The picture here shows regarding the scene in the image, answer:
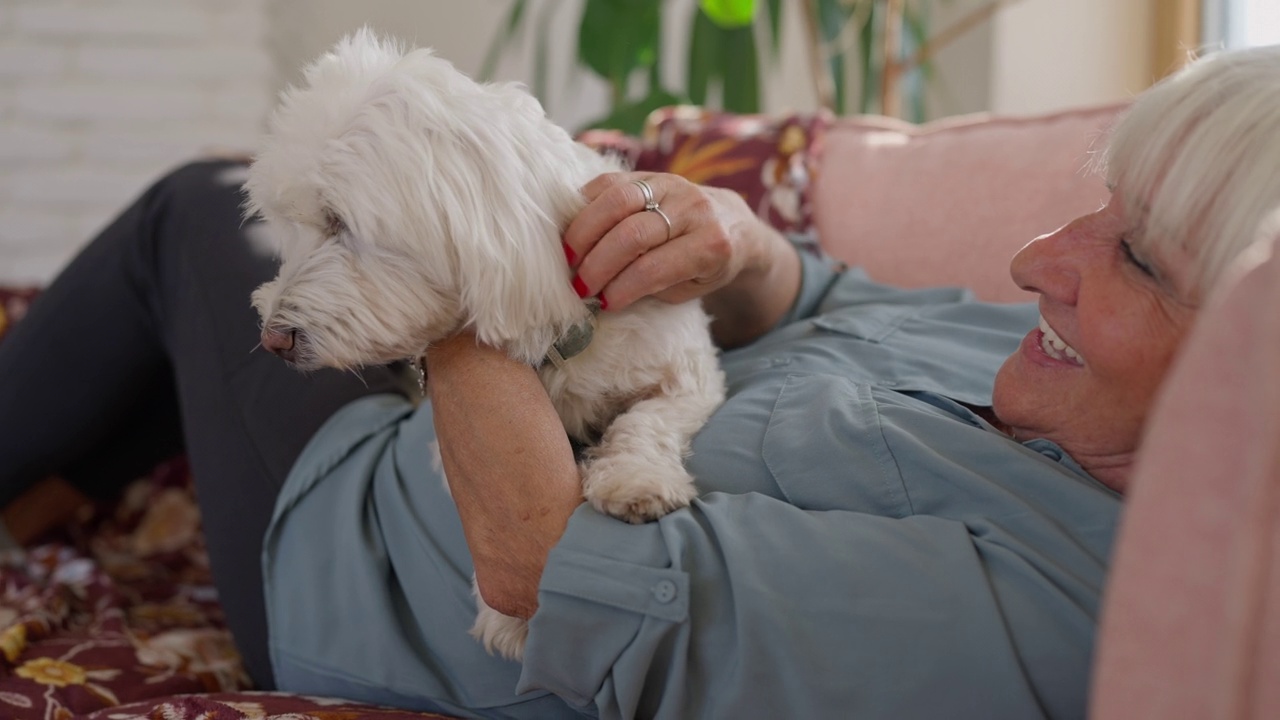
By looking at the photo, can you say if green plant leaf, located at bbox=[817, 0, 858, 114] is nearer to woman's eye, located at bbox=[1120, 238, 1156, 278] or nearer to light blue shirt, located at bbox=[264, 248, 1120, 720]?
light blue shirt, located at bbox=[264, 248, 1120, 720]

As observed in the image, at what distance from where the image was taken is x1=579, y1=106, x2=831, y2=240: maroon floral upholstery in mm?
1636

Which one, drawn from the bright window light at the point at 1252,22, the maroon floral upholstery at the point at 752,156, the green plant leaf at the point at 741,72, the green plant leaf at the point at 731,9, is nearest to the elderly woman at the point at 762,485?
the maroon floral upholstery at the point at 752,156

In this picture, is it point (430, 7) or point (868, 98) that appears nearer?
point (868, 98)

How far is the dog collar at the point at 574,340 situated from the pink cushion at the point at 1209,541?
1.80ft

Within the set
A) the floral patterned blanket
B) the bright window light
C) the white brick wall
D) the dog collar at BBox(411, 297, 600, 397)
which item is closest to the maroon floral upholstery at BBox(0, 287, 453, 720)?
the floral patterned blanket

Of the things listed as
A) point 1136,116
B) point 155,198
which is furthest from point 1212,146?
point 155,198

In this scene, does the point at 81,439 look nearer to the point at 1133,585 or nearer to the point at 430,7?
the point at 1133,585

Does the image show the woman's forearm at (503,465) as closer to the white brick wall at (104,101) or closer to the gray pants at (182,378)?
the gray pants at (182,378)

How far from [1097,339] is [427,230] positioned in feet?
1.80

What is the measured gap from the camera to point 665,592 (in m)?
0.70

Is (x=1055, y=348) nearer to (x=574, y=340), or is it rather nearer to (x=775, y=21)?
(x=574, y=340)

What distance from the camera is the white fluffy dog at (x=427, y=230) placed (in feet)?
2.65

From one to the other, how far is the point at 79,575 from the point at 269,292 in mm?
811

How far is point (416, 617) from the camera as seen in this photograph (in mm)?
956
